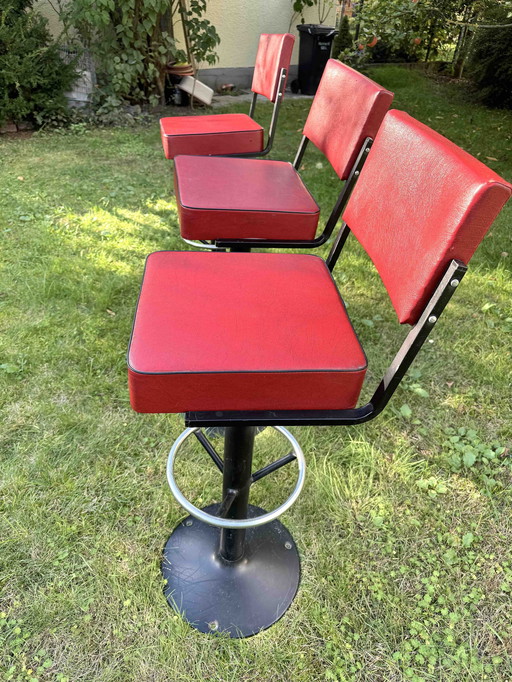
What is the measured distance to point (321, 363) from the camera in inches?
36.9

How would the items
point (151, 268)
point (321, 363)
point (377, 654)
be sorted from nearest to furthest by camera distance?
point (321, 363)
point (151, 268)
point (377, 654)

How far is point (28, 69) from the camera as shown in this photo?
4.43 m

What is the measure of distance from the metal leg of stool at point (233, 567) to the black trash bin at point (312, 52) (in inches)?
257

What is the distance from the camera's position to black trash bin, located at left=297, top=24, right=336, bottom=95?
6.39 m

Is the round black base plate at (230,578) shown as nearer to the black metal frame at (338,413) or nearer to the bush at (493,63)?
the black metal frame at (338,413)

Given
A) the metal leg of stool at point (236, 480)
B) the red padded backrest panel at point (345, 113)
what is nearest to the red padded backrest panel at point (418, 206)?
the red padded backrest panel at point (345, 113)

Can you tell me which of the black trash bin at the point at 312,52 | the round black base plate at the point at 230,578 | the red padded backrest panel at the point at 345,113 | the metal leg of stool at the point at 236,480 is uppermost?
the red padded backrest panel at the point at 345,113

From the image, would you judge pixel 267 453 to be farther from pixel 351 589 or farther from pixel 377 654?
pixel 377 654

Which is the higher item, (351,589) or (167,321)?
(167,321)

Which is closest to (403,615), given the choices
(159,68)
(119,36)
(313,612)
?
(313,612)

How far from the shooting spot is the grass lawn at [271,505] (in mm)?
1315

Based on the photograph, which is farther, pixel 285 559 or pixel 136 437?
pixel 136 437

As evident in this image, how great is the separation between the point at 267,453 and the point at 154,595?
2.09 feet

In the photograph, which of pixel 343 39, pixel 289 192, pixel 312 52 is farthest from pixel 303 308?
pixel 343 39
